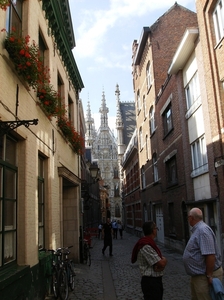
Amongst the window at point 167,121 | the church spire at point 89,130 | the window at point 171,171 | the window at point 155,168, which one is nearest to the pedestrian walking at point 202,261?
the window at point 171,171

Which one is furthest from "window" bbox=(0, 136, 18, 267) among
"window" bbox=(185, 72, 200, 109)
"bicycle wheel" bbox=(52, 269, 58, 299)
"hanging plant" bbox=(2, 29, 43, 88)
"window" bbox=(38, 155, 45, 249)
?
"window" bbox=(185, 72, 200, 109)

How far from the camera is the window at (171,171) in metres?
17.5

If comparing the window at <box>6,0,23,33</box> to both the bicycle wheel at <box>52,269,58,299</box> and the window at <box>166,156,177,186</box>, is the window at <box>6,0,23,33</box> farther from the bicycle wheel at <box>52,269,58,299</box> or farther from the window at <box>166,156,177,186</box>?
the window at <box>166,156,177,186</box>

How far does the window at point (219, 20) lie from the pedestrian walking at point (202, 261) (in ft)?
28.1

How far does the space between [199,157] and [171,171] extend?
4929 mm

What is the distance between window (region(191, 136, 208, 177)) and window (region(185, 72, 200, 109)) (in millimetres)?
1748

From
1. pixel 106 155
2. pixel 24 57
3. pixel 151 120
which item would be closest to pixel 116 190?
pixel 106 155

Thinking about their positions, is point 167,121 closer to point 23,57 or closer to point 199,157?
point 199,157

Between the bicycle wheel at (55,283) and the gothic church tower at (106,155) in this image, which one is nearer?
the bicycle wheel at (55,283)

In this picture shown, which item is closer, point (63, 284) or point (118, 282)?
point (63, 284)

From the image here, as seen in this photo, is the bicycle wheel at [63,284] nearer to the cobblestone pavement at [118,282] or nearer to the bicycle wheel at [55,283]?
the bicycle wheel at [55,283]

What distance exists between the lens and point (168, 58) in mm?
22281

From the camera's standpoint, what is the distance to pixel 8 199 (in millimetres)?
5906

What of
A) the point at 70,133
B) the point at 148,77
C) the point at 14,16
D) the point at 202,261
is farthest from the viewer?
the point at 148,77
